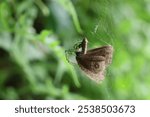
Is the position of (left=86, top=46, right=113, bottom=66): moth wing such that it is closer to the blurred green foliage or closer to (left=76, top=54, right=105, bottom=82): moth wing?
(left=76, top=54, right=105, bottom=82): moth wing

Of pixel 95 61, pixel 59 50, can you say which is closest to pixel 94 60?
pixel 95 61

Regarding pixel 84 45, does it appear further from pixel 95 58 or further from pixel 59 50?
pixel 59 50

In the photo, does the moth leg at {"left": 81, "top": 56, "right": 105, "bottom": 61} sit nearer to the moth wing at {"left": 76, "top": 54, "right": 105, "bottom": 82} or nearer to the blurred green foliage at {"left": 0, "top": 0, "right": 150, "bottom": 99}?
the moth wing at {"left": 76, "top": 54, "right": 105, "bottom": 82}

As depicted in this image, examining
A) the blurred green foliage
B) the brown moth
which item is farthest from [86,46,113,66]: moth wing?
the blurred green foliage

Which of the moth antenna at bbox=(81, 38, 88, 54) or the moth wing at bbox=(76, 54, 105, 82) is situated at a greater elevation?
the moth antenna at bbox=(81, 38, 88, 54)

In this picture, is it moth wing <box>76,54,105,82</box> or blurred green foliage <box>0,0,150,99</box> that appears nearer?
moth wing <box>76,54,105,82</box>

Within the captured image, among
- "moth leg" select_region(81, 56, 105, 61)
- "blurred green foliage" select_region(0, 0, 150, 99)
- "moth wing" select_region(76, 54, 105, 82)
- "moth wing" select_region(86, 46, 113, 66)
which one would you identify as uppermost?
"blurred green foliage" select_region(0, 0, 150, 99)

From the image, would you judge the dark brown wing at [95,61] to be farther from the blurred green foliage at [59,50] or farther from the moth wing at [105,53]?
the blurred green foliage at [59,50]
